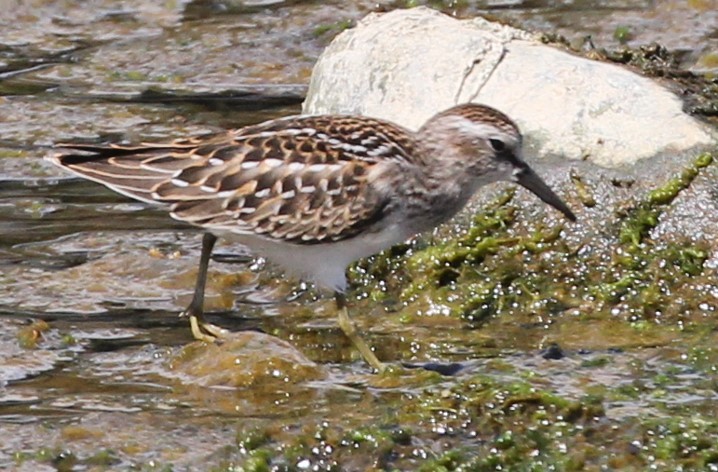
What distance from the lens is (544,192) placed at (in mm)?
7578

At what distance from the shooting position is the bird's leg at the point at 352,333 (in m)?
7.21

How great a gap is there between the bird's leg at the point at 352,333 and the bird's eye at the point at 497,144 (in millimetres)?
945

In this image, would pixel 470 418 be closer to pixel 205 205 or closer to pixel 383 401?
pixel 383 401

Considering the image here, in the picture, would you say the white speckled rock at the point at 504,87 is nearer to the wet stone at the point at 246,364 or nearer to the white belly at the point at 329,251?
the white belly at the point at 329,251

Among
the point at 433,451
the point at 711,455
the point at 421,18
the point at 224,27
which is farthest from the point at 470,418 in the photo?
the point at 224,27

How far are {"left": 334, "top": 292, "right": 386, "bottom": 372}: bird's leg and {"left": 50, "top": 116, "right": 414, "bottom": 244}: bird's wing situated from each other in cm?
33

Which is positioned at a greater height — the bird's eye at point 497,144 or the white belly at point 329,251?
the bird's eye at point 497,144

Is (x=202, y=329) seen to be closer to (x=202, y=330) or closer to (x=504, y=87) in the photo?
Answer: (x=202, y=330)

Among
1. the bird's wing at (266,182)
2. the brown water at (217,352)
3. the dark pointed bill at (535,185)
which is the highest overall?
the bird's wing at (266,182)

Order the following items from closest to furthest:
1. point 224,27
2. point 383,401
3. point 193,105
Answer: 1. point 383,401
2. point 193,105
3. point 224,27

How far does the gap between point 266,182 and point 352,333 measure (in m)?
0.76

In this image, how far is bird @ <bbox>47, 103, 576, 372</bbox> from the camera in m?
7.20

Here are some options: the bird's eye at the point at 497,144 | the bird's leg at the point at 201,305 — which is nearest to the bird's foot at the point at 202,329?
the bird's leg at the point at 201,305

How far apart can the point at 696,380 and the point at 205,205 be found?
217cm
